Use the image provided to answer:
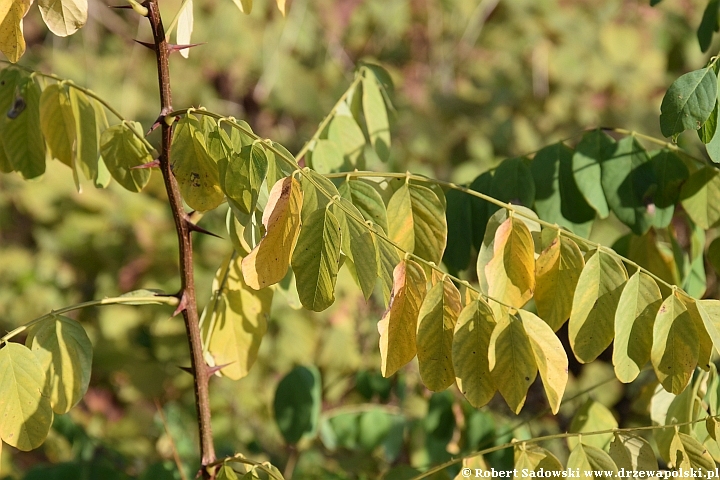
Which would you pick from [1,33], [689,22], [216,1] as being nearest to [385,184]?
[1,33]

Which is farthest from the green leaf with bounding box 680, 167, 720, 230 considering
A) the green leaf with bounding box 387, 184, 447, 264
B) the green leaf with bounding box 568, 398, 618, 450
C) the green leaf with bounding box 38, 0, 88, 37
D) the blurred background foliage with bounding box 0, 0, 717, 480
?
the blurred background foliage with bounding box 0, 0, 717, 480

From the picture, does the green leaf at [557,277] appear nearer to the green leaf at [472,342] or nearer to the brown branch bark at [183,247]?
the green leaf at [472,342]

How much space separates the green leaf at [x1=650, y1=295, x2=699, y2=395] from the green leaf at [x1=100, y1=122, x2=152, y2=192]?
68cm

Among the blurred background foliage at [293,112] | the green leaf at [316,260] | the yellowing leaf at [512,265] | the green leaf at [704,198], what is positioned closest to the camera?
the green leaf at [316,260]

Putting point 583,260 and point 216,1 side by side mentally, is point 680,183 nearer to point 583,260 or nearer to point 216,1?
point 583,260

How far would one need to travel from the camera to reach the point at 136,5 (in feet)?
2.90

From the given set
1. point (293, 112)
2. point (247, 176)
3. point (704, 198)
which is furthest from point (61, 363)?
point (293, 112)

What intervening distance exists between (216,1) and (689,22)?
8.01 ft

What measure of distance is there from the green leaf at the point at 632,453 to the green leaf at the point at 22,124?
0.88m

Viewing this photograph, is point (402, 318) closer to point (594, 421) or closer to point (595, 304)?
point (595, 304)

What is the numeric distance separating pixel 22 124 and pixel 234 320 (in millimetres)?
419

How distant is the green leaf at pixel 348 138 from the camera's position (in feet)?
4.05

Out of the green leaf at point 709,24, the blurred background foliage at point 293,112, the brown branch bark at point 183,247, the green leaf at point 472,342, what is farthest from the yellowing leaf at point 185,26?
the blurred background foliage at point 293,112

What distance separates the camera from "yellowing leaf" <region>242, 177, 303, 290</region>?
778 millimetres
